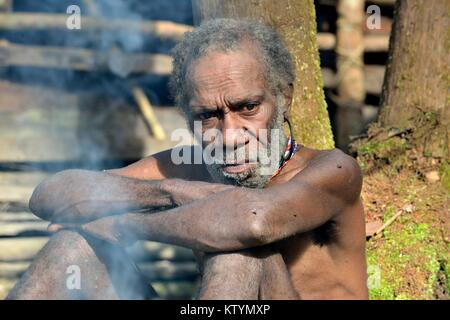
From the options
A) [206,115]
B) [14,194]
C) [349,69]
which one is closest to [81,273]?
[206,115]

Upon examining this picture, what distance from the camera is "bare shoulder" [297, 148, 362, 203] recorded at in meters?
4.66

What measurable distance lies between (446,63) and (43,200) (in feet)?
8.65

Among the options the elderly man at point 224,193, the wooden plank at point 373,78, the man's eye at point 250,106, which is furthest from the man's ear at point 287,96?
the wooden plank at point 373,78

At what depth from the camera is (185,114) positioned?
17.3 feet

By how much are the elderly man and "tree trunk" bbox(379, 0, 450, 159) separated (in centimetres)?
112

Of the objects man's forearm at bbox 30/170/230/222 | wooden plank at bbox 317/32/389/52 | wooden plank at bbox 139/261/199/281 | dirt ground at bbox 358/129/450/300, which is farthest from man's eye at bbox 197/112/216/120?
wooden plank at bbox 317/32/389/52

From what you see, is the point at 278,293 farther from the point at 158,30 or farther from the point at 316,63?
the point at 158,30

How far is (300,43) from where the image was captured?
607 centimetres

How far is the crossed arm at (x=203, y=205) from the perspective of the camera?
14.1 ft

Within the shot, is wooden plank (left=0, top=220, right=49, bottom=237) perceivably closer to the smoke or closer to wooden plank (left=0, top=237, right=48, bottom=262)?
wooden plank (left=0, top=237, right=48, bottom=262)

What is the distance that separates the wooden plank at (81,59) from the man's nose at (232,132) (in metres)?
3.67

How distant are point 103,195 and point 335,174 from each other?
1.16 m

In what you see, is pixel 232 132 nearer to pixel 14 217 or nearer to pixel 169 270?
pixel 169 270
